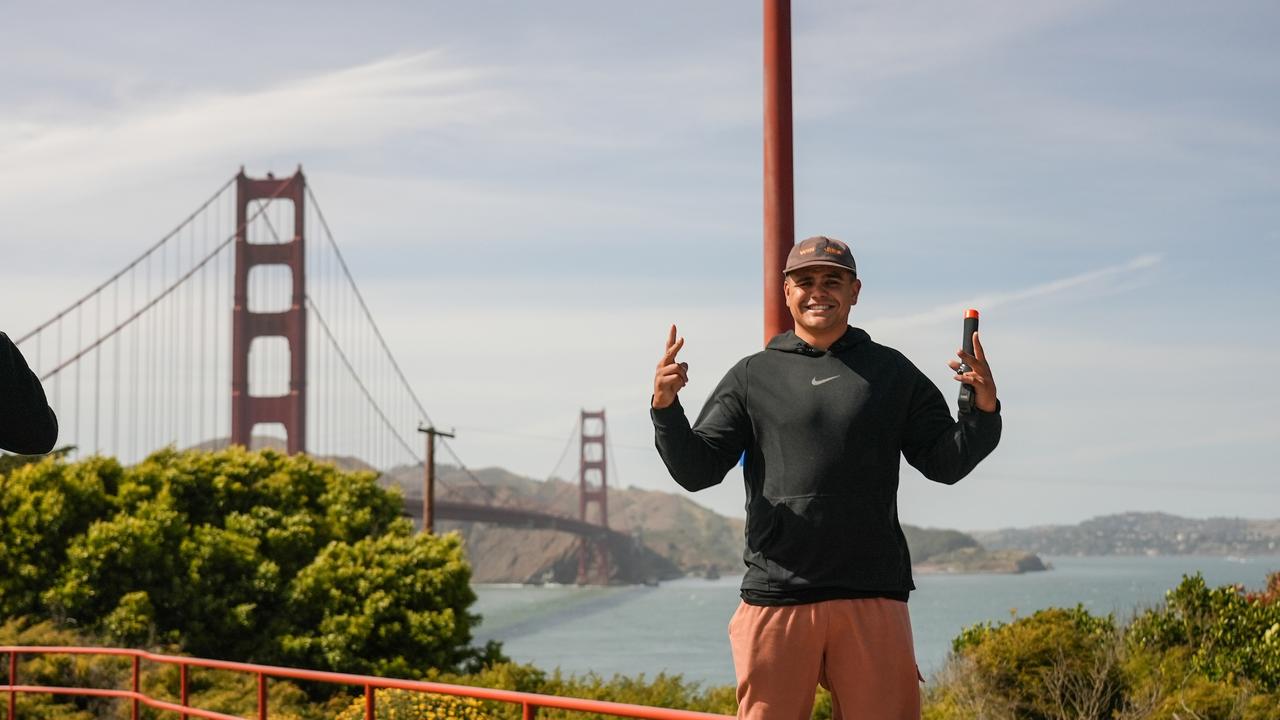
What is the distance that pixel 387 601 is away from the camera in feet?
91.8

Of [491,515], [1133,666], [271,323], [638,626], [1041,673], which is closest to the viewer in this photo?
[1041,673]

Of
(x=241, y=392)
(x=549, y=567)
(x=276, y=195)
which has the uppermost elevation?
(x=276, y=195)

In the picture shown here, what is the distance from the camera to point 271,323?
71.7 metres

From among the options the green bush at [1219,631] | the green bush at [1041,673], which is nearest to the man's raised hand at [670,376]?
the green bush at [1041,673]

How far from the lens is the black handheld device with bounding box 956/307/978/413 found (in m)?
4.24

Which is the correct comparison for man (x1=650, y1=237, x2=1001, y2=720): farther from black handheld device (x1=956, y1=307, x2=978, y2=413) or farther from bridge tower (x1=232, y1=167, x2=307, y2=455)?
bridge tower (x1=232, y1=167, x2=307, y2=455)

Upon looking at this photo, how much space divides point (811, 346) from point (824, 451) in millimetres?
390

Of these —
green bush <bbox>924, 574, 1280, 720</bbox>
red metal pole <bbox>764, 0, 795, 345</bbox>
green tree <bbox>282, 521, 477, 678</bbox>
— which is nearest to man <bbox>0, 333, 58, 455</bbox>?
red metal pole <bbox>764, 0, 795, 345</bbox>

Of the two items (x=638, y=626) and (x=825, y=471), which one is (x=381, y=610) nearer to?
(x=825, y=471)

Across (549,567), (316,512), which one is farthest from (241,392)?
(549,567)

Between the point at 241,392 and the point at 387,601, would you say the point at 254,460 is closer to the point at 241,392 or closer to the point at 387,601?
the point at 387,601

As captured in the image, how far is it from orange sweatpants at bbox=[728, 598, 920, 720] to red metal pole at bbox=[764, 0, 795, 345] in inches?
46.5

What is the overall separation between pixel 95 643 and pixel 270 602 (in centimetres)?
401

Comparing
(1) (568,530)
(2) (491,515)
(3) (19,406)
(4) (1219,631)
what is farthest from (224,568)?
(1) (568,530)
